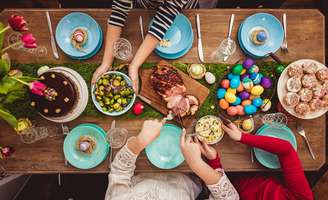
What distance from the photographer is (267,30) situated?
1.73 metres

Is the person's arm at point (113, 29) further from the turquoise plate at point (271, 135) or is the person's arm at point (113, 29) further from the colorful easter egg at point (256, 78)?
the turquoise plate at point (271, 135)

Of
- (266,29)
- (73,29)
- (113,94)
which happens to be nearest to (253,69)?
(266,29)

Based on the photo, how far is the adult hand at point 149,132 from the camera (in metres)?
1.56

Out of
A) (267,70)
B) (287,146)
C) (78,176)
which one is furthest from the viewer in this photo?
(78,176)

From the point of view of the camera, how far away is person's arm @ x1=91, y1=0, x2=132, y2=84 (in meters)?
1.62

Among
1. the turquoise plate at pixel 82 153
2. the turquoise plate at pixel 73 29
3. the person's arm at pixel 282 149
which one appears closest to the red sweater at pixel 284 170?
the person's arm at pixel 282 149

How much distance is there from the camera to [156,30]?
5.27 ft

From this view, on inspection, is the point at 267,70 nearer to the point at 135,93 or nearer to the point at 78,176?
the point at 135,93

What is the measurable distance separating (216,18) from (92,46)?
70cm

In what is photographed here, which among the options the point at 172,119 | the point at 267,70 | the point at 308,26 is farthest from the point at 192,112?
the point at 308,26

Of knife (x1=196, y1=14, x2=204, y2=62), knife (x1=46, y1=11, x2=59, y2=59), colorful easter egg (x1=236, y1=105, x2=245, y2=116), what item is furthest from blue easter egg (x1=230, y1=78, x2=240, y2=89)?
knife (x1=46, y1=11, x2=59, y2=59)

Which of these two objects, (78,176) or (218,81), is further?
(78,176)

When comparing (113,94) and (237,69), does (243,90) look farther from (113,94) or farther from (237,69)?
(113,94)

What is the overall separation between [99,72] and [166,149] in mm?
544
